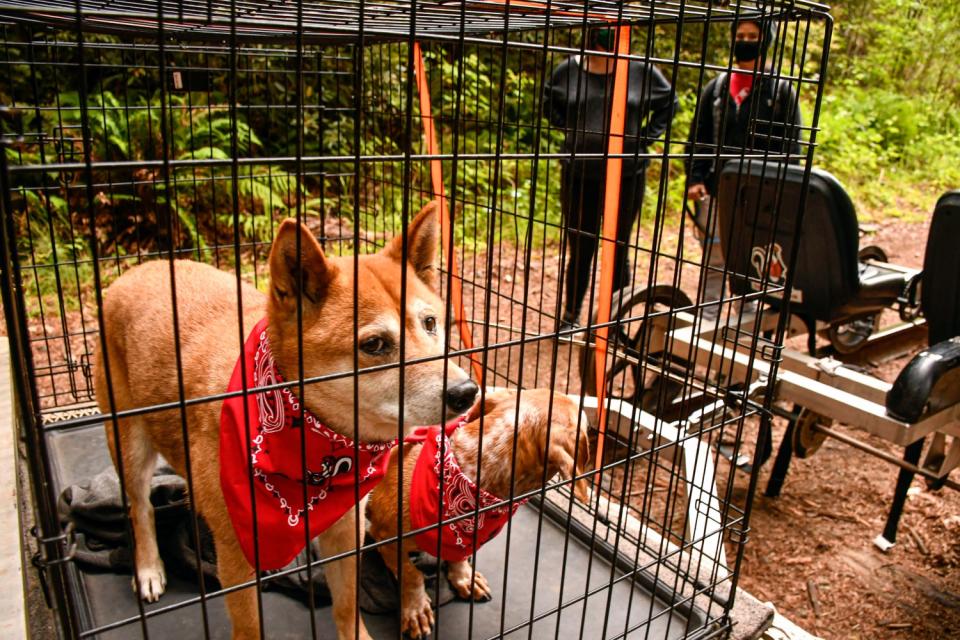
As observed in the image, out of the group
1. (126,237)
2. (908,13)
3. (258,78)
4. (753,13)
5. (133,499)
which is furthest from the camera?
(908,13)

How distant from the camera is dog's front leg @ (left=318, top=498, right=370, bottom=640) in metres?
2.28

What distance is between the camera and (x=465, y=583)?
8.87ft

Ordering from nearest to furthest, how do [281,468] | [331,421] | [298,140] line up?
[298,140], [281,468], [331,421]

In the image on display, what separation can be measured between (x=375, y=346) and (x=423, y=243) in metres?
0.36

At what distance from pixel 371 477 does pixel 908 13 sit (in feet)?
61.5

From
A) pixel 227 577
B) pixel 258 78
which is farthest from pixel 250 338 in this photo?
pixel 258 78

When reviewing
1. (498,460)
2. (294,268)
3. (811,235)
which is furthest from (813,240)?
(294,268)

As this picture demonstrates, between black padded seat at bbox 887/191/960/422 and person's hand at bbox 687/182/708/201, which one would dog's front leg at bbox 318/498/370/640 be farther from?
person's hand at bbox 687/182/708/201

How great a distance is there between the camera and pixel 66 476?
3.44 metres

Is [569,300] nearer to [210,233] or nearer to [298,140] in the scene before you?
[210,233]

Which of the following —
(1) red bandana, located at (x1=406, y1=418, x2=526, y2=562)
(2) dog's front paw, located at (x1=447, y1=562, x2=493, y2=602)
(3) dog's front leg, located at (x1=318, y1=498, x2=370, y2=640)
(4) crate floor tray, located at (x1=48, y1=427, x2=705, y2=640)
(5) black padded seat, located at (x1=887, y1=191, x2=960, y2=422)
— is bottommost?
(4) crate floor tray, located at (x1=48, y1=427, x2=705, y2=640)

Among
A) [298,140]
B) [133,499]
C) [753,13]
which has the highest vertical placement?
[753,13]

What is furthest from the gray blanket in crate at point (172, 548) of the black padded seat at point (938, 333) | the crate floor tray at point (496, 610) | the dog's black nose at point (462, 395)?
the black padded seat at point (938, 333)

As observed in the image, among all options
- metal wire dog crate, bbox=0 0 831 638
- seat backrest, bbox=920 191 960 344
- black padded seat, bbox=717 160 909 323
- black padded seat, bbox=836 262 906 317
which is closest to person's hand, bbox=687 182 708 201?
metal wire dog crate, bbox=0 0 831 638
